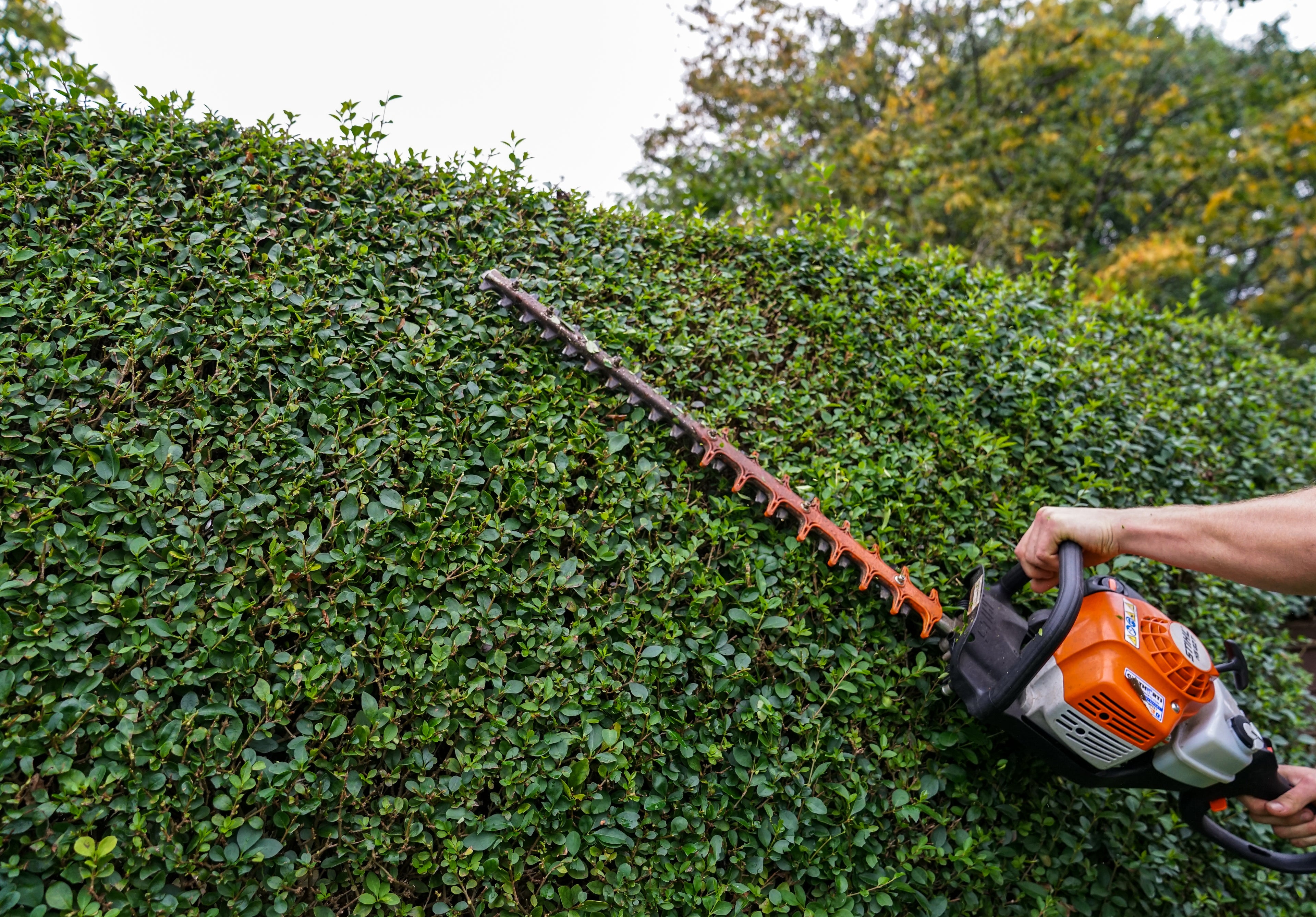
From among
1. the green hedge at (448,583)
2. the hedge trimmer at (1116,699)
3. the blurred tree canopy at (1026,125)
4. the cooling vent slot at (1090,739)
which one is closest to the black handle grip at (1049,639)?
the hedge trimmer at (1116,699)

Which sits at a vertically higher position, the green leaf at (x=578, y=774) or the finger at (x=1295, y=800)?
the finger at (x=1295, y=800)

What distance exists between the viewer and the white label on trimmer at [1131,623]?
70.1 inches

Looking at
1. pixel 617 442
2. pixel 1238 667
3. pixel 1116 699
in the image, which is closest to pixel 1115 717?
pixel 1116 699

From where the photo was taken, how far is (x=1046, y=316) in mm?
3324

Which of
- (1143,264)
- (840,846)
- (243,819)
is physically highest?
(1143,264)

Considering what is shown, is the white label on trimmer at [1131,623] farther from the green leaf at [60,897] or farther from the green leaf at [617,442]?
the green leaf at [60,897]

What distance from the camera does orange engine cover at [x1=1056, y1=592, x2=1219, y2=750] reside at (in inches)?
69.2

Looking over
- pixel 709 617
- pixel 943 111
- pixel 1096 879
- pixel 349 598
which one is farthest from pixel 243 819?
pixel 943 111

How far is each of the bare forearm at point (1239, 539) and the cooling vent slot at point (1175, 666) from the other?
0.18 m

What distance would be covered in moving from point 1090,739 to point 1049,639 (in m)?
0.33

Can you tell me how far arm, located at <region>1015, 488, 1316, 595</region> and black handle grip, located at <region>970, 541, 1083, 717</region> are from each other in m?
0.06

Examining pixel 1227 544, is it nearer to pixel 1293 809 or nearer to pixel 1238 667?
pixel 1238 667

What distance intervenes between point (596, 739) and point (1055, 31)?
11458 millimetres

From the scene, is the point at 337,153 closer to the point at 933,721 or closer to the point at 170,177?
the point at 170,177
